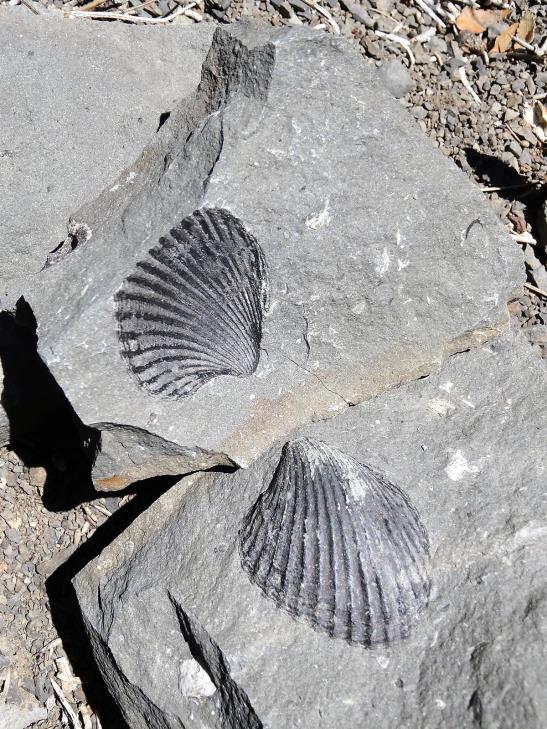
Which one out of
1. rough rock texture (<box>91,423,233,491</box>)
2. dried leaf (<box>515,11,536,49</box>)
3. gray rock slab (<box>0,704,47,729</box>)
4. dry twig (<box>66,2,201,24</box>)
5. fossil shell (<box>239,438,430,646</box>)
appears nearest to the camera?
fossil shell (<box>239,438,430,646</box>)

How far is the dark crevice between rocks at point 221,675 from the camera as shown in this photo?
2168 mm

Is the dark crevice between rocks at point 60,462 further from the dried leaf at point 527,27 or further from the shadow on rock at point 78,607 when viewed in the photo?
the dried leaf at point 527,27

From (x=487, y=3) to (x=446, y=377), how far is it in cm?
162

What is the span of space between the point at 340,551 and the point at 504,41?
213 centimetres

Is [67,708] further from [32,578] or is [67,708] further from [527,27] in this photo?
[527,27]

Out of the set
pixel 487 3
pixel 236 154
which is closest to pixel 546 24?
pixel 487 3

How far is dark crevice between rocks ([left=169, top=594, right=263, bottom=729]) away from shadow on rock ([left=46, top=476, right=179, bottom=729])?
62cm

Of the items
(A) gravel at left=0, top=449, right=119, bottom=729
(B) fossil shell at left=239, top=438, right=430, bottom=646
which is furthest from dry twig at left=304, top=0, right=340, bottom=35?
(A) gravel at left=0, top=449, right=119, bottom=729

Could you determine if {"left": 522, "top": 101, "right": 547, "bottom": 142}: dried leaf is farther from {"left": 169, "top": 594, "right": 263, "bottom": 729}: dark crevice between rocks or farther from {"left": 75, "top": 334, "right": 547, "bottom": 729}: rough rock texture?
{"left": 169, "top": 594, "right": 263, "bottom": 729}: dark crevice between rocks

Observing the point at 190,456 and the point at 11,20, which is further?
the point at 11,20

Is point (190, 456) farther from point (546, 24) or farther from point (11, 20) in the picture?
point (546, 24)

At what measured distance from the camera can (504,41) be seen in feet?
10.9

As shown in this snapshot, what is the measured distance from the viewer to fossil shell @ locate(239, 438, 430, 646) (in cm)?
220

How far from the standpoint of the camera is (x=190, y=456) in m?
2.38
